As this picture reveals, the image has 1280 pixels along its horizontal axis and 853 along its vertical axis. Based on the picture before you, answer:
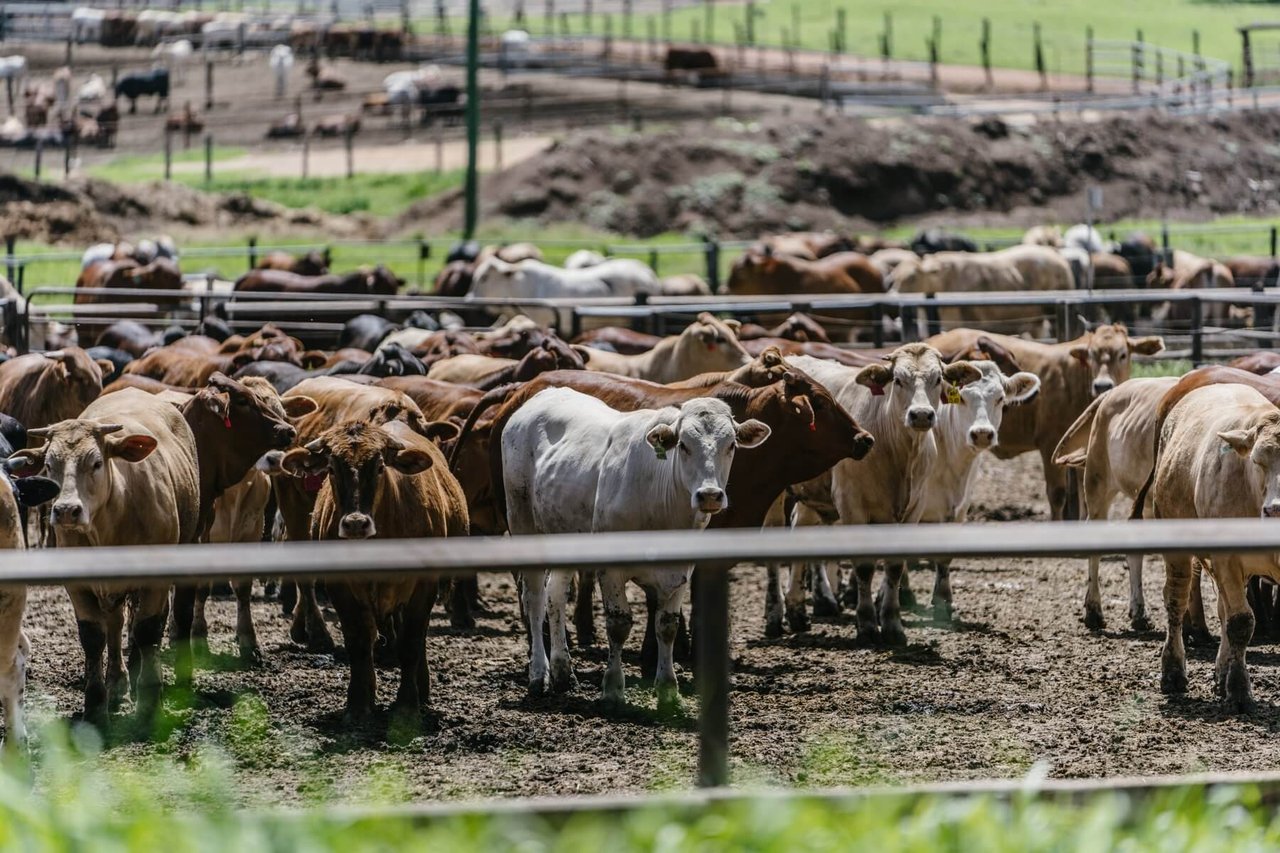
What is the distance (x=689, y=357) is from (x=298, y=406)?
475cm

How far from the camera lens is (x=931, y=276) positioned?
90.5ft

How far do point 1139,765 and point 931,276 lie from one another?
2025 cm

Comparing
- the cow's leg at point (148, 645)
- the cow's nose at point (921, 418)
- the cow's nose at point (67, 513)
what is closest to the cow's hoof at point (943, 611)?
the cow's nose at point (921, 418)

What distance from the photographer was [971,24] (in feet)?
295

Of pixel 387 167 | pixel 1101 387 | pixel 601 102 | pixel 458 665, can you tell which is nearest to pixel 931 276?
pixel 1101 387

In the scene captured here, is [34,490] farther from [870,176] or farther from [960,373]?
[870,176]

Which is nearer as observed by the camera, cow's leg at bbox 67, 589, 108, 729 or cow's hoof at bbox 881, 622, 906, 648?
cow's leg at bbox 67, 589, 108, 729

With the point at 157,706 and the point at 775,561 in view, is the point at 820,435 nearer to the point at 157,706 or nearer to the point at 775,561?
the point at 157,706

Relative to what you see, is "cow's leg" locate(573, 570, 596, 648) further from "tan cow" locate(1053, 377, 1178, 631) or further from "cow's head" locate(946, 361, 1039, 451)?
"tan cow" locate(1053, 377, 1178, 631)

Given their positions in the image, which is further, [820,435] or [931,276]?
[931,276]

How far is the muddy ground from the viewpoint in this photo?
638 centimetres

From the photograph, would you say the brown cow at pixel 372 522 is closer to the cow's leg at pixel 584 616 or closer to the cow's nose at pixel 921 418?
the cow's leg at pixel 584 616

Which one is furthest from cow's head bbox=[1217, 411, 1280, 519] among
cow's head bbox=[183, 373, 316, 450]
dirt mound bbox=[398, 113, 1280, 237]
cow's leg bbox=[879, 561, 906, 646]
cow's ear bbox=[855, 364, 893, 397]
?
dirt mound bbox=[398, 113, 1280, 237]

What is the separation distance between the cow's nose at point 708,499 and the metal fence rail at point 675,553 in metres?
4.67
